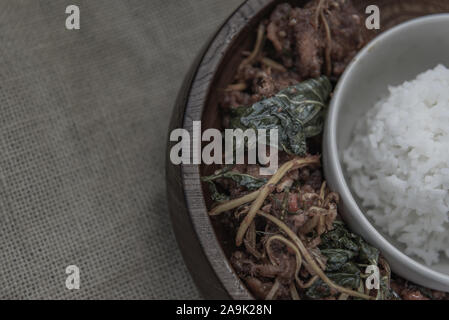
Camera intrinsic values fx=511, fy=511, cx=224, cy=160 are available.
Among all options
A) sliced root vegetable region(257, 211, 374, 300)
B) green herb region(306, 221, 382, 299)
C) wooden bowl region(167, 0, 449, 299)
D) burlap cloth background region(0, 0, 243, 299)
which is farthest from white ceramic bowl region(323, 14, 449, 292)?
burlap cloth background region(0, 0, 243, 299)

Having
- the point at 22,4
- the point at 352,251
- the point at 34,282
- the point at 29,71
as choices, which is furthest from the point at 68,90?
the point at 352,251

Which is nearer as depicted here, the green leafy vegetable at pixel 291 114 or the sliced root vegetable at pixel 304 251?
the sliced root vegetable at pixel 304 251

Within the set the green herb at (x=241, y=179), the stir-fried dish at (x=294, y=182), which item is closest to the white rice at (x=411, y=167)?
the stir-fried dish at (x=294, y=182)

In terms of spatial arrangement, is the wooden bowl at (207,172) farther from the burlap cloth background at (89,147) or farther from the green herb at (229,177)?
A: the burlap cloth background at (89,147)

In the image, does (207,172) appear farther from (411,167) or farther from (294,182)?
(411,167)

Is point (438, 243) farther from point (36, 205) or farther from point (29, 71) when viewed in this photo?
point (29, 71)

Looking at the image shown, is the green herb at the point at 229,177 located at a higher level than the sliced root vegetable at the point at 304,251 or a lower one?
higher

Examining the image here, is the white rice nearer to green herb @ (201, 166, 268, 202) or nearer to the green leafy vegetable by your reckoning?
the green leafy vegetable
